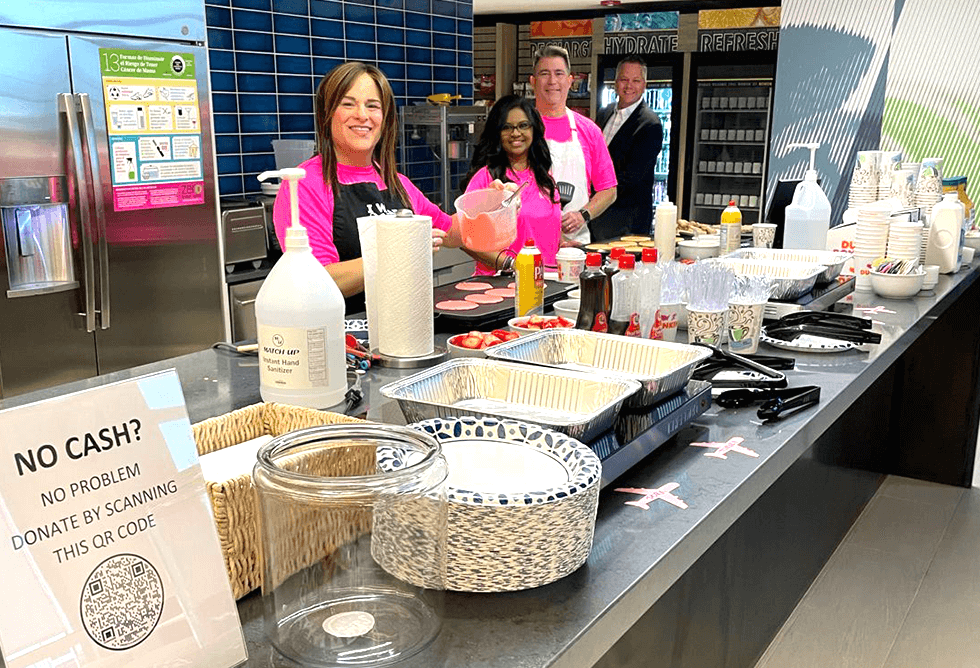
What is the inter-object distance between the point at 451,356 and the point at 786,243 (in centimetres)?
198

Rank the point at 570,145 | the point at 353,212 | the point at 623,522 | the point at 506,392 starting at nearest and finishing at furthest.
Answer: the point at 623,522, the point at 506,392, the point at 353,212, the point at 570,145

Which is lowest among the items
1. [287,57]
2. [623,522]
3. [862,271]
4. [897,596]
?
[897,596]

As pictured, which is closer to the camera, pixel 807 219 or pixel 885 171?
pixel 807 219

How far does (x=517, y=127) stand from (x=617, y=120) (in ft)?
10.2

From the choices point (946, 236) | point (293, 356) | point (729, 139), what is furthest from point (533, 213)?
point (729, 139)

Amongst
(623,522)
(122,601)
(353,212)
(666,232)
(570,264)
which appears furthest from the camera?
(353,212)

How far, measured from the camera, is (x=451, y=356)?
190 cm

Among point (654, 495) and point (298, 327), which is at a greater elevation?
point (298, 327)

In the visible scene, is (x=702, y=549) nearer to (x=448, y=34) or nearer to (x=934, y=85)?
(x=934, y=85)

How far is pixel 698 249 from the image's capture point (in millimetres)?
3105

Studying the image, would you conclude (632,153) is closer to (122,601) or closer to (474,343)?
(474,343)

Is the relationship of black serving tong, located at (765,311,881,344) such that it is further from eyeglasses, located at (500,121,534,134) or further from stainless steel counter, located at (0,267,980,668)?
eyeglasses, located at (500,121,534,134)

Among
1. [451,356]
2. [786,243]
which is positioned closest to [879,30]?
[786,243]

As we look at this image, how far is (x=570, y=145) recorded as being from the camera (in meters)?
4.52
